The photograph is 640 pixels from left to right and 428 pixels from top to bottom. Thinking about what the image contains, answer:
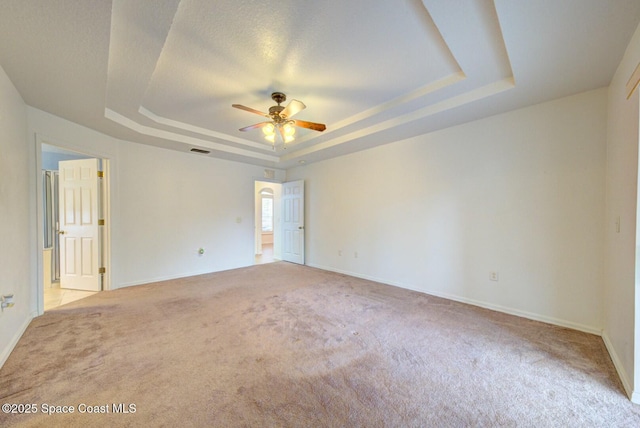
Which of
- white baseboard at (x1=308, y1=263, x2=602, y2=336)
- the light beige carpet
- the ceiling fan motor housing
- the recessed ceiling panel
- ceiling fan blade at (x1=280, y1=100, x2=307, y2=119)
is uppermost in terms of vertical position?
the recessed ceiling panel

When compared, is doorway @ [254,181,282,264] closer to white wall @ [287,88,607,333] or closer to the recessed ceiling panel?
white wall @ [287,88,607,333]

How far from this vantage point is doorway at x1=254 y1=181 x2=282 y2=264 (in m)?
6.82

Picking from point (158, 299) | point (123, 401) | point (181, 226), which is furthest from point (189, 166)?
point (123, 401)

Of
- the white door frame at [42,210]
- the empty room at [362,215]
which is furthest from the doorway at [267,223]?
the white door frame at [42,210]

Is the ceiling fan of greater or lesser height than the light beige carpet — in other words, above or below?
above

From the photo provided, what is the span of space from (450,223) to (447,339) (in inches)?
66.2

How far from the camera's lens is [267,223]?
33.0 ft

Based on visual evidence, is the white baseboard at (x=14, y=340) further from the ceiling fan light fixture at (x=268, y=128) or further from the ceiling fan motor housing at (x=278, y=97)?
the ceiling fan motor housing at (x=278, y=97)

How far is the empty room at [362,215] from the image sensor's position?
1629mm

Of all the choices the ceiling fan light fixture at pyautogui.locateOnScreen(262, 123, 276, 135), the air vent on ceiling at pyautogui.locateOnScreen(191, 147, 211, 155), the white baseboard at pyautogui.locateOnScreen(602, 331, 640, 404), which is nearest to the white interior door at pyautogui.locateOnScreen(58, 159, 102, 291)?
the air vent on ceiling at pyautogui.locateOnScreen(191, 147, 211, 155)

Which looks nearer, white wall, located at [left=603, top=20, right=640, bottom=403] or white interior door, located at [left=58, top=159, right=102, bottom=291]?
white wall, located at [left=603, top=20, right=640, bottom=403]

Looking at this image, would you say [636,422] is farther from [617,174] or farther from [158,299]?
[158,299]

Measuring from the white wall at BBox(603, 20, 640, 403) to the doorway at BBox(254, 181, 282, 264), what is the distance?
571 centimetres

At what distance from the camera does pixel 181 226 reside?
15.5ft
